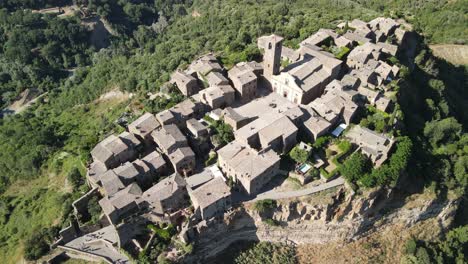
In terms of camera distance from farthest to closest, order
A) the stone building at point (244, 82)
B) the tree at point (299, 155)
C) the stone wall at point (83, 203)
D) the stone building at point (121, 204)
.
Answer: the stone building at point (244, 82), the tree at point (299, 155), the stone wall at point (83, 203), the stone building at point (121, 204)

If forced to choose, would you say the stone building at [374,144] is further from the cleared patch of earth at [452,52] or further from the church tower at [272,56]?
the cleared patch of earth at [452,52]

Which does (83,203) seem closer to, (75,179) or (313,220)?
(75,179)

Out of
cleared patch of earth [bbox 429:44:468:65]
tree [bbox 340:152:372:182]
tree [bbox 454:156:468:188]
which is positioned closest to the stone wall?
tree [bbox 340:152:372:182]

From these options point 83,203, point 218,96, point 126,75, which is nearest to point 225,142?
point 218,96

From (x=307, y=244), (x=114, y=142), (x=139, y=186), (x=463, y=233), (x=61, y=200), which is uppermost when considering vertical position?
(x=114, y=142)

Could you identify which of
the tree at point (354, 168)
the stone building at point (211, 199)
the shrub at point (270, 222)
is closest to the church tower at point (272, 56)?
the tree at point (354, 168)

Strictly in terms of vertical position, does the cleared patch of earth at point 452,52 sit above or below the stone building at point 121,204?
below

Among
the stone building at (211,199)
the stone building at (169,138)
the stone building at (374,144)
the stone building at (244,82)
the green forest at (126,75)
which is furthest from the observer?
the stone building at (244,82)

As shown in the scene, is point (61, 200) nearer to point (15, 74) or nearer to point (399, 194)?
point (399, 194)

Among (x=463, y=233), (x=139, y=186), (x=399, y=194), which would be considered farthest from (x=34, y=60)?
(x=463, y=233)
